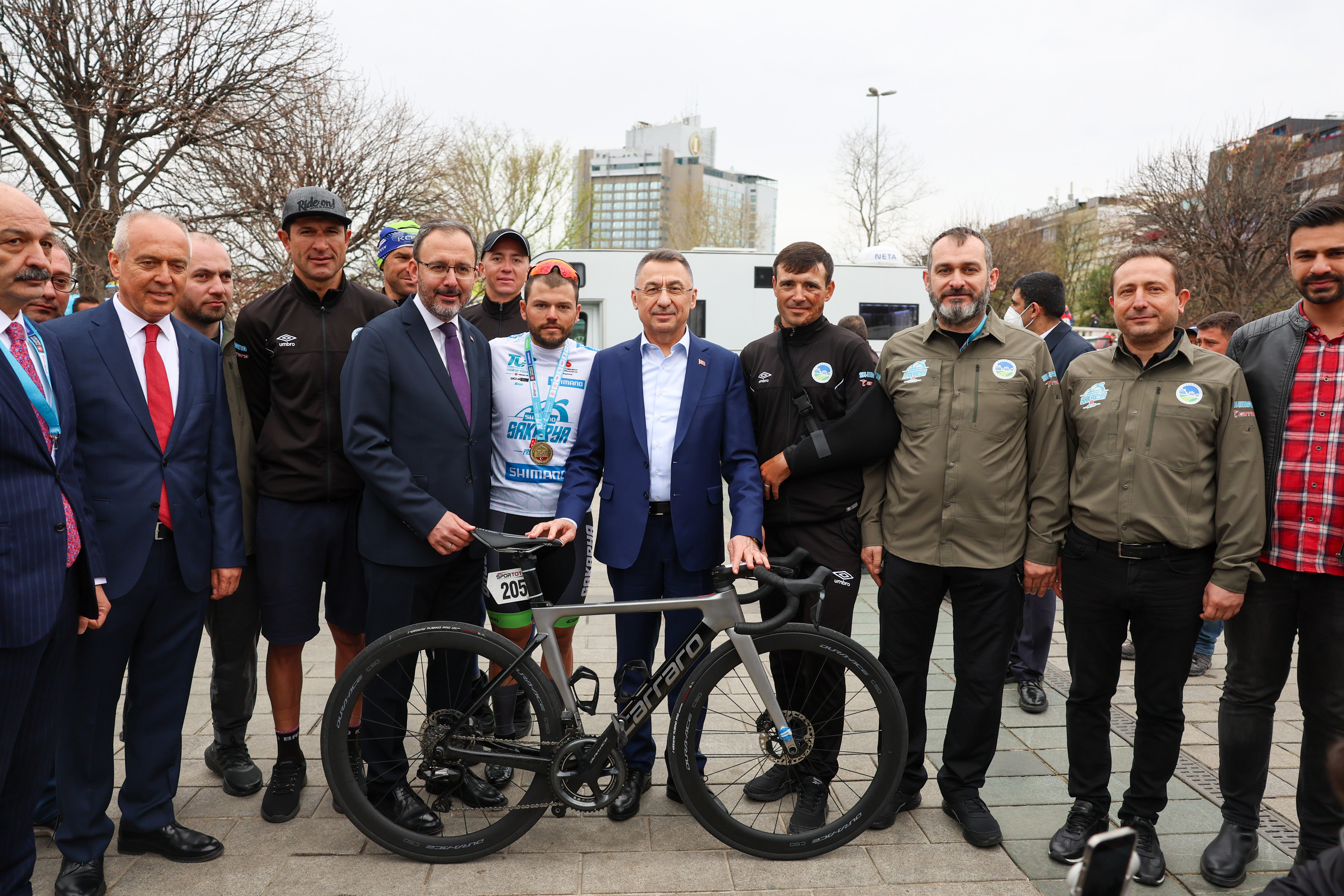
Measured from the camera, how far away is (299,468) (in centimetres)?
327

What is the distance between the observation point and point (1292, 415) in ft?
9.39

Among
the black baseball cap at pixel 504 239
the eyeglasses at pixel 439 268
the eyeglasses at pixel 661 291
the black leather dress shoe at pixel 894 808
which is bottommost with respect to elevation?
the black leather dress shoe at pixel 894 808

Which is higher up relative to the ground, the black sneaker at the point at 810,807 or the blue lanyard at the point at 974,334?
the blue lanyard at the point at 974,334

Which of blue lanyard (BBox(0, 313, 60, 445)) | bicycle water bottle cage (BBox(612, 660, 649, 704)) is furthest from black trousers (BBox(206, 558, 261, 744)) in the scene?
bicycle water bottle cage (BBox(612, 660, 649, 704))

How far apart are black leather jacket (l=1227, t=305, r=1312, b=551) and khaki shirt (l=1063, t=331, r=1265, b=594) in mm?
83

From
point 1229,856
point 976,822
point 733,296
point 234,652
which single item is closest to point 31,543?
point 234,652

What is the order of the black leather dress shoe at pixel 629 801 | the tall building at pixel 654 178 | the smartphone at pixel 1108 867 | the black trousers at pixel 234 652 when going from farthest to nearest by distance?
the tall building at pixel 654 178 < the black trousers at pixel 234 652 < the black leather dress shoe at pixel 629 801 < the smartphone at pixel 1108 867

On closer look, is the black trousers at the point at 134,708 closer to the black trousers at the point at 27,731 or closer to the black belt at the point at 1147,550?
the black trousers at the point at 27,731

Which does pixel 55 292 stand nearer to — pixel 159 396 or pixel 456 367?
pixel 159 396

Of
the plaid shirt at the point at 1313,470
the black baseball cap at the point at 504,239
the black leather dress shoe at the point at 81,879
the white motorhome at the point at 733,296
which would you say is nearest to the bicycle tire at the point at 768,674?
the plaid shirt at the point at 1313,470

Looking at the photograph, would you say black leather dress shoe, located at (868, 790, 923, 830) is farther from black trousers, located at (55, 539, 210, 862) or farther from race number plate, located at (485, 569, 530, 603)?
black trousers, located at (55, 539, 210, 862)

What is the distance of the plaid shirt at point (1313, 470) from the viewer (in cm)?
276

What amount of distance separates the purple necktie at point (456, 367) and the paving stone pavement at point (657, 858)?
56.4 inches

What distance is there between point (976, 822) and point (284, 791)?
8.36ft
